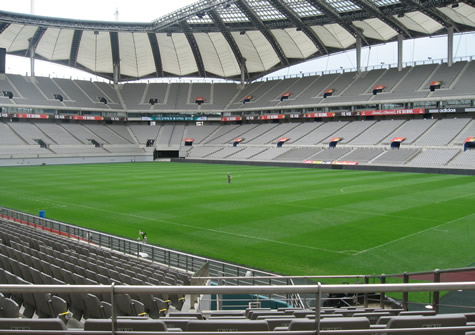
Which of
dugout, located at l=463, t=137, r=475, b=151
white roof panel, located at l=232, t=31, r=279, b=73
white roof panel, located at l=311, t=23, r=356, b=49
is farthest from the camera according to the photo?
white roof panel, located at l=232, t=31, r=279, b=73

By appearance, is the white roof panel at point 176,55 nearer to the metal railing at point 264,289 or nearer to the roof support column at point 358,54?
the roof support column at point 358,54

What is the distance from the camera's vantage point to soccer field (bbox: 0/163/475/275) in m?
18.8

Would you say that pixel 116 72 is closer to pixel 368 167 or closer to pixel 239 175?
pixel 239 175

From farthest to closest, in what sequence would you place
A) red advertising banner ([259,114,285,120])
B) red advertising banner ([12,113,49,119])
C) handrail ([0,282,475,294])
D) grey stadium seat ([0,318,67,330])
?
1. red advertising banner ([259,114,285,120])
2. red advertising banner ([12,113,49,119])
3. grey stadium seat ([0,318,67,330])
4. handrail ([0,282,475,294])

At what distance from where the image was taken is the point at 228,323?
406cm

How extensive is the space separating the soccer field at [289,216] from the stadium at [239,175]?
0.19 meters

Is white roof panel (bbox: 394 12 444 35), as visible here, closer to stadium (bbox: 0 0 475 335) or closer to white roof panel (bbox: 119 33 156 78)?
stadium (bbox: 0 0 475 335)

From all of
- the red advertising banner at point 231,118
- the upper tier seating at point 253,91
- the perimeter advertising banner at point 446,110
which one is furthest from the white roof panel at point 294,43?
the perimeter advertising banner at point 446,110

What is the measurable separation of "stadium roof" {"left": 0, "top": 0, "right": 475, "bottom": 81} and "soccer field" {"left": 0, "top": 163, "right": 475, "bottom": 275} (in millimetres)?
30160

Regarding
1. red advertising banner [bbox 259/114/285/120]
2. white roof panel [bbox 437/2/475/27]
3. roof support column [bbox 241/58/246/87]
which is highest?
white roof panel [bbox 437/2/475/27]

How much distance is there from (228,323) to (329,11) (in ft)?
213

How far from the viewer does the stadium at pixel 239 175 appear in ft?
23.8

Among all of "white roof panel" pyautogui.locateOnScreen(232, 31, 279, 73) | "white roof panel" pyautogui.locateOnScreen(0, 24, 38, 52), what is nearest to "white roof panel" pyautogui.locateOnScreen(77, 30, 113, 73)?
"white roof panel" pyautogui.locateOnScreen(0, 24, 38, 52)

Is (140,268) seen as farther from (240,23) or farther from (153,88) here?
(153,88)
